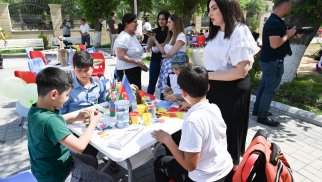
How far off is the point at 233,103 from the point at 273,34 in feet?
5.77

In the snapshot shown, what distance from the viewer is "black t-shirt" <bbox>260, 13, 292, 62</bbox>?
3.62 m

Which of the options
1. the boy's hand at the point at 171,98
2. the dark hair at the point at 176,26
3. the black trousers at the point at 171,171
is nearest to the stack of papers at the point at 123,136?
the black trousers at the point at 171,171

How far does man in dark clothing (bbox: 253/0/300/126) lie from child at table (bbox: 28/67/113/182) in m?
2.98

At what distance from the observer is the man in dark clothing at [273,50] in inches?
143

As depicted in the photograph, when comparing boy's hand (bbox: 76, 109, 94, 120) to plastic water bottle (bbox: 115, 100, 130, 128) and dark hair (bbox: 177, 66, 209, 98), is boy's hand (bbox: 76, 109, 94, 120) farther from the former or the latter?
dark hair (bbox: 177, 66, 209, 98)

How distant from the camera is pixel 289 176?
170cm

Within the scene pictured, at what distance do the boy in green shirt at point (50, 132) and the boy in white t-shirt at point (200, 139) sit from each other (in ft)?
2.18

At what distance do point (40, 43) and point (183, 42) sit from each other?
38.2 ft

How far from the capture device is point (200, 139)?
1.58 m

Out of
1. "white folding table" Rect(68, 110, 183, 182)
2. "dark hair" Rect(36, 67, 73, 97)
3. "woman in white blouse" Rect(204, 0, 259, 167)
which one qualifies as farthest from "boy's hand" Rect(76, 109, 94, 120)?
"woman in white blouse" Rect(204, 0, 259, 167)

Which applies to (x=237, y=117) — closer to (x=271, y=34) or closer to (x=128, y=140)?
(x=128, y=140)

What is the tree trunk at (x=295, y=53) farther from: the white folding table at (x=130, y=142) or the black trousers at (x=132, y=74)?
the white folding table at (x=130, y=142)

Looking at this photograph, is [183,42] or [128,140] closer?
[128,140]

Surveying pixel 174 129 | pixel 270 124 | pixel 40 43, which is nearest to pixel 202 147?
pixel 174 129
